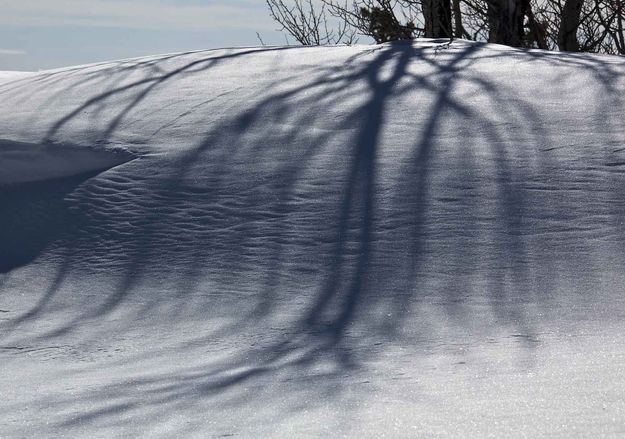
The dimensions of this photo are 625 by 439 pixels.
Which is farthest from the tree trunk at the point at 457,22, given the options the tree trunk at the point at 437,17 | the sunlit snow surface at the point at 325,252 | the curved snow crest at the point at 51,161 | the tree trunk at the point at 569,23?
the curved snow crest at the point at 51,161

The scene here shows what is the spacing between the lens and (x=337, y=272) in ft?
13.5

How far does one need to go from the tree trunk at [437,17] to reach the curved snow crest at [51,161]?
6.63 m

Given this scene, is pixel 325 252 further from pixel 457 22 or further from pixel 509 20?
pixel 457 22

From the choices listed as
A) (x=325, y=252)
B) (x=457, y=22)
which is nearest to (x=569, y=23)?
(x=457, y=22)

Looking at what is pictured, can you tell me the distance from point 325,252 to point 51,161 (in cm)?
192

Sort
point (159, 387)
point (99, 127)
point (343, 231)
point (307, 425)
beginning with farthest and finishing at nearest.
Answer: point (99, 127) → point (343, 231) → point (159, 387) → point (307, 425)

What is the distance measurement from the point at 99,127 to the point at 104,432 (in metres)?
3.29

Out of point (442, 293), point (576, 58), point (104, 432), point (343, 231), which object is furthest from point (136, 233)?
point (576, 58)

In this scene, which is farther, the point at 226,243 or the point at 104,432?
the point at 226,243

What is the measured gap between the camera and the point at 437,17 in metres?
11.3

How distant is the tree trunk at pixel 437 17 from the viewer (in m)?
11.3

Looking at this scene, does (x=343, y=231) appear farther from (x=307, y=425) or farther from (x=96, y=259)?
(x=307, y=425)

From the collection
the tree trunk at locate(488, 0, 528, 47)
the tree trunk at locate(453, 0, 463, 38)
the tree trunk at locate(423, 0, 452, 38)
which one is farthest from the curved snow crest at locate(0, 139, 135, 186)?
the tree trunk at locate(453, 0, 463, 38)

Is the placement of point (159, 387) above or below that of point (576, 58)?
below
